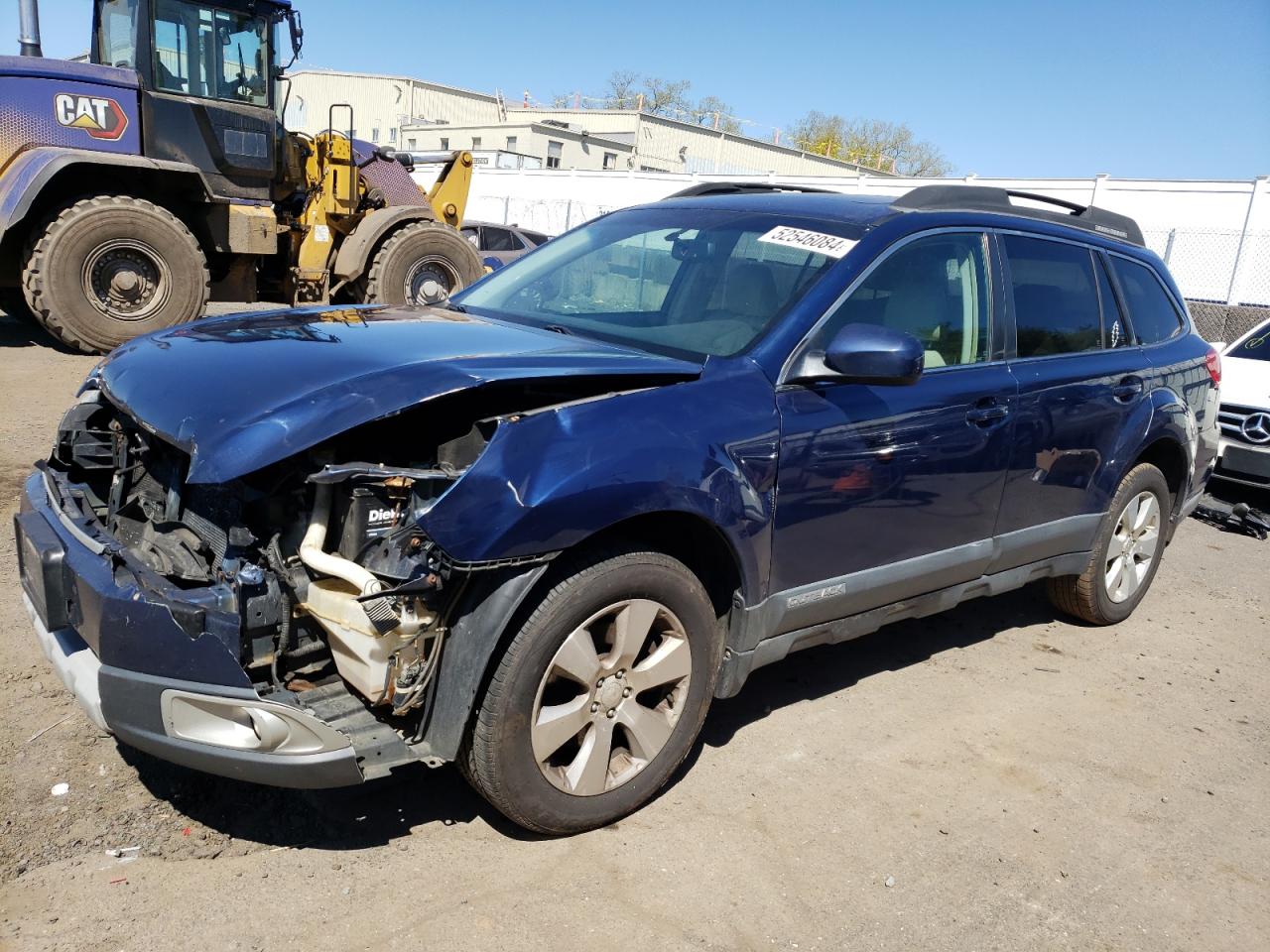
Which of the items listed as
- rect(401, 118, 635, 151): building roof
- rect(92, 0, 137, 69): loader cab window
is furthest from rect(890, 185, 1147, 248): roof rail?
rect(401, 118, 635, 151): building roof

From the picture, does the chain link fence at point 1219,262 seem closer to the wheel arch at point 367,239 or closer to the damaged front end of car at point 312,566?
the wheel arch at point 367,239

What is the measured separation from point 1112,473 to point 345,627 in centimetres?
362

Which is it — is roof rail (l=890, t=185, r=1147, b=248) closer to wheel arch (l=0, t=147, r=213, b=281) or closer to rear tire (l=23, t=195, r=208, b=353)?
rear tire (l=23, t=195, r=208, b=353)

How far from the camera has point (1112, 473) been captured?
15.1ft

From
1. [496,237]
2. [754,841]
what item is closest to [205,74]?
[496,237]

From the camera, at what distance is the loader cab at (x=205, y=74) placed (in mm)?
9438

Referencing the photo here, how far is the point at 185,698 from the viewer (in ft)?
8.05

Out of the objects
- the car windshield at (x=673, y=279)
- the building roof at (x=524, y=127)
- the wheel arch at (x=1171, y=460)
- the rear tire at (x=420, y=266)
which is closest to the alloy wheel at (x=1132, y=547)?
the wheel arch at (x=1171, y=460)

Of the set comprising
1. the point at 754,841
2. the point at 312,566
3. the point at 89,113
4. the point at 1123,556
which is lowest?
the point at 754,841

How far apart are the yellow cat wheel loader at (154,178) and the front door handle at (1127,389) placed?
684 cm

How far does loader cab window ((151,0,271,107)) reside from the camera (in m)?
9.46

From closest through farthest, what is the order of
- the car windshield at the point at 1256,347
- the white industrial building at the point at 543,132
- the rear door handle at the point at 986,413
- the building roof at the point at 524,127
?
1. the rear door handle at the point at 986,413
2. the car windshield at the point at 1256,347
3. the building roof at the point at 524,127
4. the white industrial building at the point at 543,132

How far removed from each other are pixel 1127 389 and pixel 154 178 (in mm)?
9061

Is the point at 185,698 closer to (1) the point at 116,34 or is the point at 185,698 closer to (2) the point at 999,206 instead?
(2) the point at 999,206
